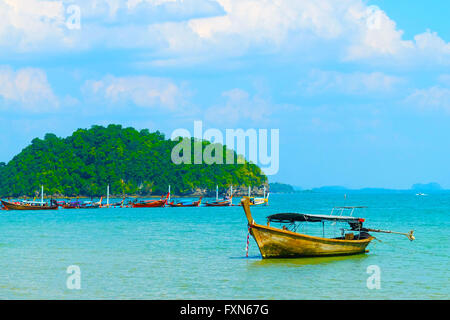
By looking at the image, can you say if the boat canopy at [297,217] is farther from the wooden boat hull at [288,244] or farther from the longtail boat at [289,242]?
the wooden boat hull at [288,244]

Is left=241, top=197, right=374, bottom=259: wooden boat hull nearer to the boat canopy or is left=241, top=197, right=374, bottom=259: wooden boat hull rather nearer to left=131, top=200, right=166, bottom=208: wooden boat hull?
the boat canopy

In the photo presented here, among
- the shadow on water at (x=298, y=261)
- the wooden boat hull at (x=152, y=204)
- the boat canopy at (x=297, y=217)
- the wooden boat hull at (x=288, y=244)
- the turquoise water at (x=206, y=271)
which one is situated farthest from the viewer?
the wooden boat hull at (x=152, y=204)

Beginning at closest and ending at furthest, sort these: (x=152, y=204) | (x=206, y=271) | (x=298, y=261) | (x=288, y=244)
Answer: (x=206, y=271) < (x=298, y=261) < (x=288, y=244) < (x=152, y=204)

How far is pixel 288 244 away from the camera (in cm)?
3116

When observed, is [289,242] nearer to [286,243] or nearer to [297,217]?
[286,243]

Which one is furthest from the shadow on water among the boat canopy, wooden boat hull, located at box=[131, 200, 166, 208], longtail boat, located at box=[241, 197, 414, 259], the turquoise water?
wooden boat hull, located at box=[131, 200, 166, 208]

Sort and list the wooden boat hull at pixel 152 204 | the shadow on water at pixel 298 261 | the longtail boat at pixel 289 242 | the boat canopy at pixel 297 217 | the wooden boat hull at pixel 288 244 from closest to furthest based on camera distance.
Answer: the shadow on water at pixel 298 261 → the longtail boat at pixel 289 242 → the wooden boat hull at pixel 288 244 → the boat canopy at pixel 297 217 → the wooden boat hull at pixel 152 204

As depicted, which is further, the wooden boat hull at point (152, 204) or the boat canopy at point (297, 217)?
the wooden boat hull at point (152, 204)

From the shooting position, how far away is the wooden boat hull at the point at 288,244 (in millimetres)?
30859

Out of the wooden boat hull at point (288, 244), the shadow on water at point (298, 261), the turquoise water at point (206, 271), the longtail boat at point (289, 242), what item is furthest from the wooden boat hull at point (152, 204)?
the wooden boat hull at point (288, 244)

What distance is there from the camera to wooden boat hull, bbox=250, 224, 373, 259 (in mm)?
30859

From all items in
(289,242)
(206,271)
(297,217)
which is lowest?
(206,271)

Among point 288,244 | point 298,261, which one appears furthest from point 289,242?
point 298,261
